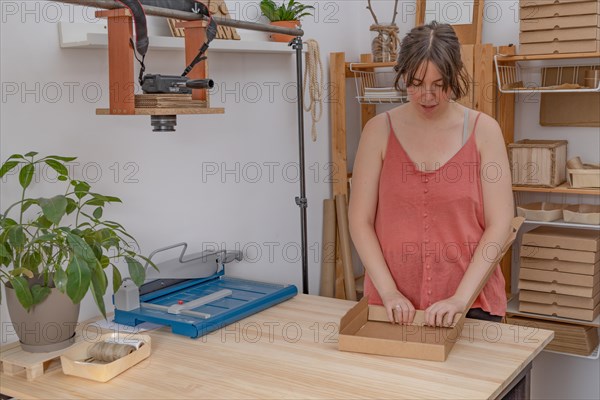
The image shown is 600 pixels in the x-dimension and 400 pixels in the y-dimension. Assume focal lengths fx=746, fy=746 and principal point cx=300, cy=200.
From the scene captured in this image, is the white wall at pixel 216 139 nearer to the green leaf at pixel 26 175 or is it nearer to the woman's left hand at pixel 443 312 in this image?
the green leaf at pixel 26 175

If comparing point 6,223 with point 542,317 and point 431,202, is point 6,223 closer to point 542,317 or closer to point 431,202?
point 431,202

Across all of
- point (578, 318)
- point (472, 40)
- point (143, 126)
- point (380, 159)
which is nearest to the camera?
point (380, 159)

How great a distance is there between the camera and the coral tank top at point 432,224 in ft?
6.48

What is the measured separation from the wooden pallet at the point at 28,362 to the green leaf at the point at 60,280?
0.21 m

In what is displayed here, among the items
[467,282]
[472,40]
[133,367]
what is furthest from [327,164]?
[133,367]

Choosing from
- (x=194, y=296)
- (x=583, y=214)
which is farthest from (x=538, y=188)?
(x=194, y=296)

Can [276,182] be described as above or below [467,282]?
above

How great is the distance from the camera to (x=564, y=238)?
2.90 metres

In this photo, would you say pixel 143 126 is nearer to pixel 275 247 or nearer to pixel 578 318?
pixel 275 247

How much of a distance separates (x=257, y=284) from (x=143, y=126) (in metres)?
0.62

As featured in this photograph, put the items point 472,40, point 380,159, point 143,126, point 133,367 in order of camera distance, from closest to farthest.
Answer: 1. point 133,367
2. point 380,159
3. point 143,126
4. point 472,40

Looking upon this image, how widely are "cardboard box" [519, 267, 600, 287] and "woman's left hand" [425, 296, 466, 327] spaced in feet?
3.86

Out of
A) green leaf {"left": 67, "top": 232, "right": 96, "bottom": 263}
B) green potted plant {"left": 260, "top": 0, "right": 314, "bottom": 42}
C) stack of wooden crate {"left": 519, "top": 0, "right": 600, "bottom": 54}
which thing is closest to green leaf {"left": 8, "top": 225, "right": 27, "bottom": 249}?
green leaf {"left": 67, "top": 232, "right": 96, "bottom": 263}

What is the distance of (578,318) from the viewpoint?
2.92 meters
